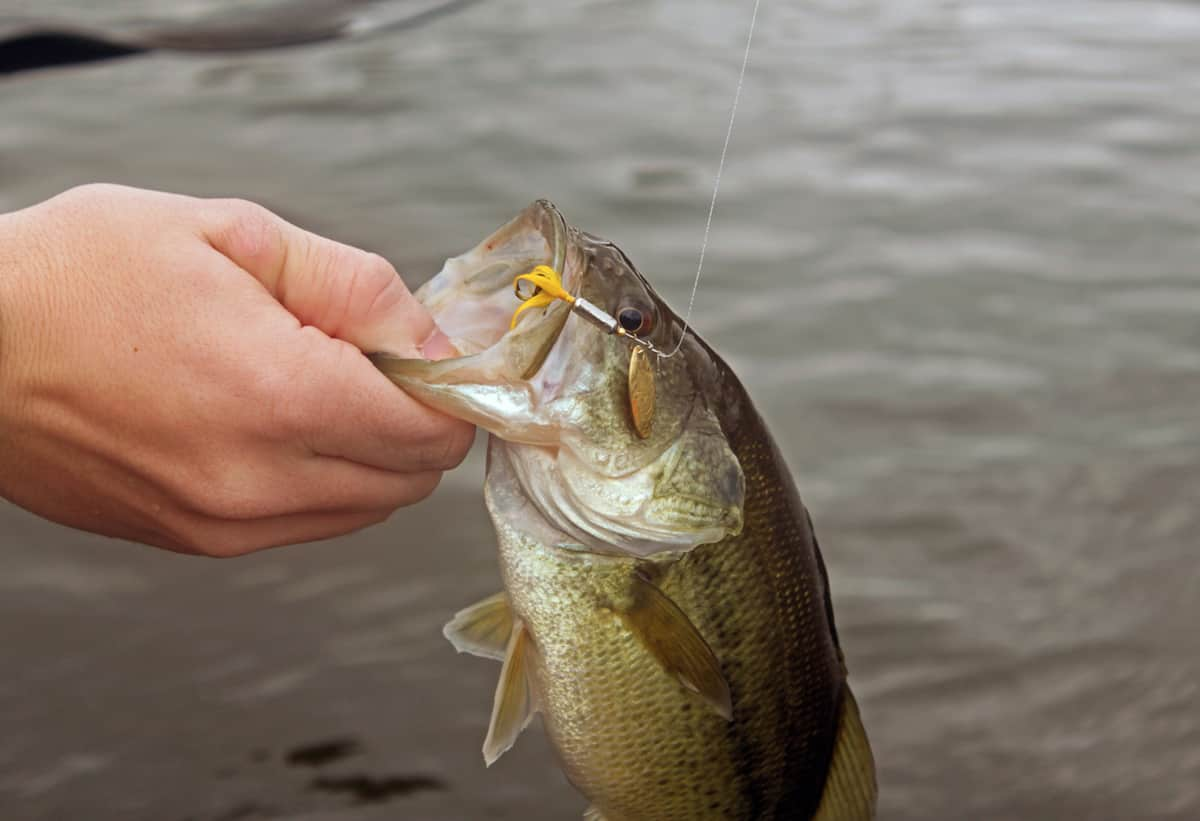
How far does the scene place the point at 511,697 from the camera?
2340 mm

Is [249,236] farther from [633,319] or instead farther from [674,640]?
[674,640]

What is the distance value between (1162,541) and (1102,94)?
5.20 meters

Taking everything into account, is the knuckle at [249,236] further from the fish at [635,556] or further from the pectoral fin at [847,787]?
the pectoral fin at [847,787]

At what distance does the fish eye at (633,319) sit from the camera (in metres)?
2.15

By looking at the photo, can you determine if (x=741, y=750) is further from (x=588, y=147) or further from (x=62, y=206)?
(x=588, y=147)

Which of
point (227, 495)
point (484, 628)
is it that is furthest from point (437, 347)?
point (484, 628)

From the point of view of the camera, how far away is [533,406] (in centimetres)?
205

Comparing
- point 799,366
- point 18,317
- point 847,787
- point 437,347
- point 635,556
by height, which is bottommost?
point 799,366

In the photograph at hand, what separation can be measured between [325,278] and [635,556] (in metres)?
0.65

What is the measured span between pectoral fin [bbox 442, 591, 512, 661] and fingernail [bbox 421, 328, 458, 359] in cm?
50

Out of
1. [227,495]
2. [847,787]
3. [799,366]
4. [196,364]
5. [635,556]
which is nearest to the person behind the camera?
[196,364]

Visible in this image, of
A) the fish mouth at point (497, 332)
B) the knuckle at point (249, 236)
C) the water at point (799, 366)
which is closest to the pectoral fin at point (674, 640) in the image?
the fish mouth at point (497, 332)

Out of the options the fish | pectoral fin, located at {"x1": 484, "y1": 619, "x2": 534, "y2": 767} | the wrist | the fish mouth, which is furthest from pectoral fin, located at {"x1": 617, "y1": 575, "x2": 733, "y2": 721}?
the wrist

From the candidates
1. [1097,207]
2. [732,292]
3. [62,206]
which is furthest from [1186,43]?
[62,206]
